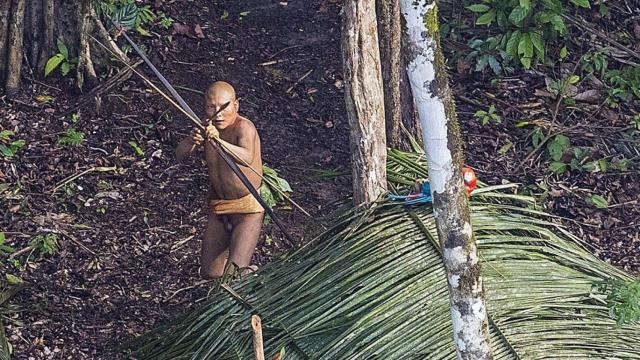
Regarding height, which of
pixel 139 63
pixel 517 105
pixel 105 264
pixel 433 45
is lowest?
pixel 105 264

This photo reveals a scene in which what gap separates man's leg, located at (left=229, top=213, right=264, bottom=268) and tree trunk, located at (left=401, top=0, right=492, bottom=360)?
195 cm

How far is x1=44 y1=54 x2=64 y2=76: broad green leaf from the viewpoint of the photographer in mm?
6500

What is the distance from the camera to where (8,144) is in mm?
6215

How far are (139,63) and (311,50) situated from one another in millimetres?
1197

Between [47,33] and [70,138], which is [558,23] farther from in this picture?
[47,33]

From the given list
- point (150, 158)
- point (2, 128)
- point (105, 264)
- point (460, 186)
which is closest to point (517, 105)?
point (150, 158)

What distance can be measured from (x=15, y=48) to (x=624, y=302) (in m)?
4.50

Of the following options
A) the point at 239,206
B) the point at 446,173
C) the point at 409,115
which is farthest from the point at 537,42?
the point at 446,173

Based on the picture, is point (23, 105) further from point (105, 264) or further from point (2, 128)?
point (105, 264)

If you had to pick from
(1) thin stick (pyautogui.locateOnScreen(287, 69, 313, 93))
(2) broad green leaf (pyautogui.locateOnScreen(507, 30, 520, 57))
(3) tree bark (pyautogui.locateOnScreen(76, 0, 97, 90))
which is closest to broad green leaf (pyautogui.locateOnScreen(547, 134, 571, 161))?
(2) broad green leaf (pyautogui.locateOnScreen(507, 30, 520, 57))

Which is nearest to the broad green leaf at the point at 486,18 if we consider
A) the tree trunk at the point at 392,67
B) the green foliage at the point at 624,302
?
the tree trunk at the point at 392,67

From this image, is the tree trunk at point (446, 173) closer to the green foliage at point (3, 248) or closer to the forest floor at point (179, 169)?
the forest floor at point (179, 169)

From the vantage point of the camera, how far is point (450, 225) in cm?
276

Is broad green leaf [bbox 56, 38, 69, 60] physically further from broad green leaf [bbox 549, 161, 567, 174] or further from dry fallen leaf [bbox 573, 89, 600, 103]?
dry fallen leaf [bbox 573, 89, 600, 103]
